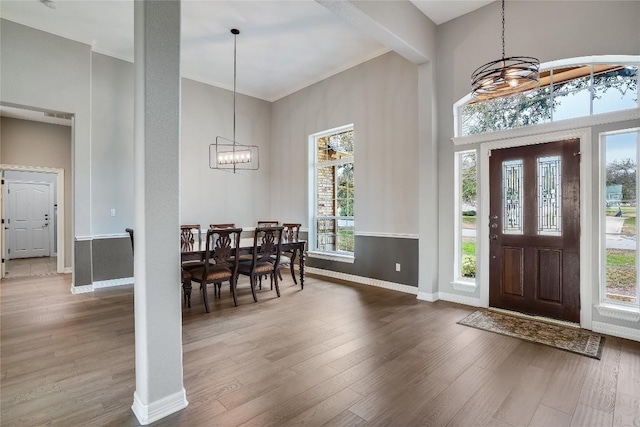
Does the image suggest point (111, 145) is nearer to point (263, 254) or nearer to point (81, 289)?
point (81, 289)

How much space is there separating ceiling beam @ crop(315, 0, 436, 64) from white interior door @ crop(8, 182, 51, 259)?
899 centimetres

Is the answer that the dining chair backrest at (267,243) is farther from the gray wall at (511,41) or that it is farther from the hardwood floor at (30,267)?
the hardwood floor at (30,267)

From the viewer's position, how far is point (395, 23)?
356 cm

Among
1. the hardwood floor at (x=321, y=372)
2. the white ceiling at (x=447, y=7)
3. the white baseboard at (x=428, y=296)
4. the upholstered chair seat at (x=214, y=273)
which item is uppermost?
the white ceiling at (x=447, y=7)

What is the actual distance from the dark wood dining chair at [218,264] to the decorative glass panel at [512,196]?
3324 mm

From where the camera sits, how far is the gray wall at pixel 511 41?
2.98 meters

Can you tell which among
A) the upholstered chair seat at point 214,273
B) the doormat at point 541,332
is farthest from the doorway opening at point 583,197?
the upholstered chair seat at point 214,273

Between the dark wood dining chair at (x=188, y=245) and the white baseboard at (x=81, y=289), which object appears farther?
the white baseboard at (x=81, y=289)

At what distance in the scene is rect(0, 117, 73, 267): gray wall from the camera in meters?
6.18

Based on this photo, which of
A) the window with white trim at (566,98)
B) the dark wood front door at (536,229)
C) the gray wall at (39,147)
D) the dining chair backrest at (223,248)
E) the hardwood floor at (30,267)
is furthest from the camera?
the gray wall at (39,147)

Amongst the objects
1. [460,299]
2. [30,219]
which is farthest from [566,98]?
[30,219]

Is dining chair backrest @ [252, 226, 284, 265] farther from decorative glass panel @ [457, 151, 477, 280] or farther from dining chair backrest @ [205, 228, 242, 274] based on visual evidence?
decorative glass panel @ [457, 151, 477, 280]

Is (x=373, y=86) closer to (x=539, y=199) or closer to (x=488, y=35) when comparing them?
(x=488, y=35)

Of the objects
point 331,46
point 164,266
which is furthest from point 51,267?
point 331,46
